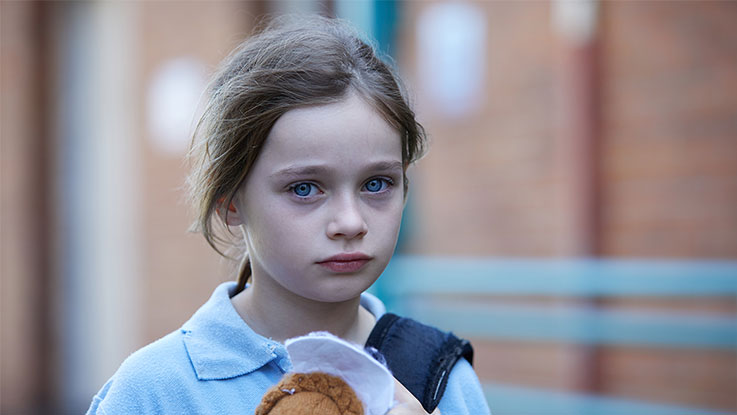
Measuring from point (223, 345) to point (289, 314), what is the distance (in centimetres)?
13

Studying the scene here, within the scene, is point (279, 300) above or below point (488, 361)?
above

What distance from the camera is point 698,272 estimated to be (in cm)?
326

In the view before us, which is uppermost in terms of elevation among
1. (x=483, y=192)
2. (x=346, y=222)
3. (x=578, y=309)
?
(x=346, y=222)

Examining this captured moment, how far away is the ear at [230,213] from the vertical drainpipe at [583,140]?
2.87 m

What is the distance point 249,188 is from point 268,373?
1.07ft

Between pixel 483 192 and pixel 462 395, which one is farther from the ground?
pixel 483 192

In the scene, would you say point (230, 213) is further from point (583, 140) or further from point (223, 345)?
point (583, 140)

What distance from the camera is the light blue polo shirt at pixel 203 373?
1363 mm

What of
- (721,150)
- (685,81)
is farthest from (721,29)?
(721,150)

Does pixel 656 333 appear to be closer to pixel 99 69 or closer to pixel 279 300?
pixel 279 300

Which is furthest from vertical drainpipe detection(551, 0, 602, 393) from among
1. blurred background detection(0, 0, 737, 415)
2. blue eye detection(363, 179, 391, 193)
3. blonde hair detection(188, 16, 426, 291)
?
blue eye detection(363, 179, 391, 193)

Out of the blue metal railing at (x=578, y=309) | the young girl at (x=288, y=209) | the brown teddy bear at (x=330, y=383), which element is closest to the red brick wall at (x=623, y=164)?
the blue metal railing at (x=578, y=309)

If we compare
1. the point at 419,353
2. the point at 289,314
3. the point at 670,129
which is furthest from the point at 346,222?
the point at 670,129

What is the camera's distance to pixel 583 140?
13.6ft
